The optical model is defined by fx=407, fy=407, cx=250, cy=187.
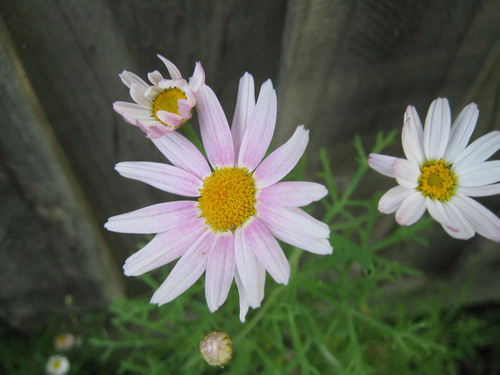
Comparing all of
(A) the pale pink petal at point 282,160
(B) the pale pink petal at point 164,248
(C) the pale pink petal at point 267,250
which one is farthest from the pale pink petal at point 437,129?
(B) the pale pink petal at point 164,248

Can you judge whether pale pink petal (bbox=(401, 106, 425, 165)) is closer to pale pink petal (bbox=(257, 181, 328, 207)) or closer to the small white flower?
pale pink petal (bbox=(257, 181, 328, 207))

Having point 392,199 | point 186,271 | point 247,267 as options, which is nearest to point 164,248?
point 186,271

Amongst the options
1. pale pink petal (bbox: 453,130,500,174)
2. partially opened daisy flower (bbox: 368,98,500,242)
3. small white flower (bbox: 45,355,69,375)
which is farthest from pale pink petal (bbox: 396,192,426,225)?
small white flower (bbox: 45,355,69,375)

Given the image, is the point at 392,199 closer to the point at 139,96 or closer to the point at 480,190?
the point at 480,190

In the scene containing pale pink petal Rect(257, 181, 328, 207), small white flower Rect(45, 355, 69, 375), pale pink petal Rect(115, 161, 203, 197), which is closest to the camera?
pale pink petal Rect(257, 181, 328, 207)

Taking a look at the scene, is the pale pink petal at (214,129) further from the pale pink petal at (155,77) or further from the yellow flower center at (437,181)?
the yellow flower center at (437,181)

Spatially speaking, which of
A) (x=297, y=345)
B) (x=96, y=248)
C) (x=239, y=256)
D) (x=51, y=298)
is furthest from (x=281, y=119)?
(x=51, y=298)
